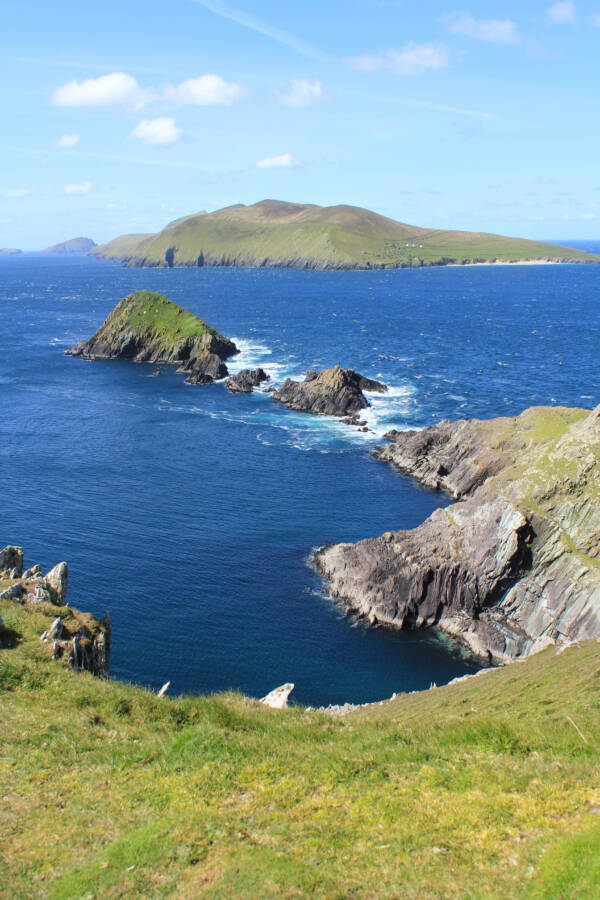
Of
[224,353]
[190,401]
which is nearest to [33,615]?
[190,401]

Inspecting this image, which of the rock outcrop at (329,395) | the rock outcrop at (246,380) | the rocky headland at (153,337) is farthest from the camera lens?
the rocky headland at (153,337)

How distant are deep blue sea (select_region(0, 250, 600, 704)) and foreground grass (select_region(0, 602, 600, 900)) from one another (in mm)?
19466

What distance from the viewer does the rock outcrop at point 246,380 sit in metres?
132

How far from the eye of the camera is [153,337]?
16850 centimetres

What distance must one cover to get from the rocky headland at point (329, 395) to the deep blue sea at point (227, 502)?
12.4 feet

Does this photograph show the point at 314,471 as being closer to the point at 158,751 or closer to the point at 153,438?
the point at 153,438

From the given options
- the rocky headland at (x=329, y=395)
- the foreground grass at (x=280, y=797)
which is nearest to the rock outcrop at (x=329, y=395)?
the rocky headland at (x=329, y=395)

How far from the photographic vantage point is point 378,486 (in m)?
82.2

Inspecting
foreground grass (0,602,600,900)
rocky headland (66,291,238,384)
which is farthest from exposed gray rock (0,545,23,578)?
rocky headland (66,291,238,384)

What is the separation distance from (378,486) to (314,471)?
30.6ft

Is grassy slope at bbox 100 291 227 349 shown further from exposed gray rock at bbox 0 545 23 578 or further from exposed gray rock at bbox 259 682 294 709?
exposed gray rock at bbox 259 682 294 709

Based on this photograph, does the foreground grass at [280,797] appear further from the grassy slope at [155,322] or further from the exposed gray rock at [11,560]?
the grassy slope at [155,322]

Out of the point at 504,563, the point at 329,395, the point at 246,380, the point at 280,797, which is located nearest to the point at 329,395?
the point at 329,395

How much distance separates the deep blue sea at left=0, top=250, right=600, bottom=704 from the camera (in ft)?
168
